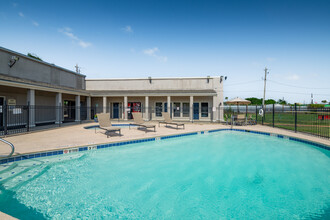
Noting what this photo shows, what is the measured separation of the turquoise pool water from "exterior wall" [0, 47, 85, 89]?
1071 centimetres

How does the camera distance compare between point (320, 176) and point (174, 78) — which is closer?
point (320, 176)

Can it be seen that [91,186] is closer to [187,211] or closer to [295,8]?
[187,211]

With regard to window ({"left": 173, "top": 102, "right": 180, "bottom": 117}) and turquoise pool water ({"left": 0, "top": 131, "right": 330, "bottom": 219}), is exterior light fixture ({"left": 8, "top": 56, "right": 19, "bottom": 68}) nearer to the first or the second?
turquoise pool water ({"left": 0, "top": 131, "right": 330, "bottom": 219})

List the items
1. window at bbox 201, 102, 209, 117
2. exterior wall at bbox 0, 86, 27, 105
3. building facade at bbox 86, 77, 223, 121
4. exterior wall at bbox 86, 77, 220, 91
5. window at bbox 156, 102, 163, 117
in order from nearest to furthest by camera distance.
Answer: exterior wall at bbox 0, 86, 27, 105, building facade at bbox 86, 77, 223, 121, window at bbox 201, 102, 209, 117, exterior wall at bbox 86, 77, 220, 91, window at bbox 156, 102, 163, 117

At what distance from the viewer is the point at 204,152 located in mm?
6566

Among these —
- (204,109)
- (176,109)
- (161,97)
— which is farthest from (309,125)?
(161,97)

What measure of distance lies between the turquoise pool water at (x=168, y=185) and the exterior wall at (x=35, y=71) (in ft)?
35.1

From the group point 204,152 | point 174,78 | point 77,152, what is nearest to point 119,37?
point 174,78

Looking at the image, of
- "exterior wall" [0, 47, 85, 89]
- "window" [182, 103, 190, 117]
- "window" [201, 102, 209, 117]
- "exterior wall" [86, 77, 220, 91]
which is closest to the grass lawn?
"window" [201, 102, 209, 117]

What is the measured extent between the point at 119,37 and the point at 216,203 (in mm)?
15553

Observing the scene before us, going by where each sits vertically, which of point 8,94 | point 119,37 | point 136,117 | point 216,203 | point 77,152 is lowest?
point 216,203

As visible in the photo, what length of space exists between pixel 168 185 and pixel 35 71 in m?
15.5

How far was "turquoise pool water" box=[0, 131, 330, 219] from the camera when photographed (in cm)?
283

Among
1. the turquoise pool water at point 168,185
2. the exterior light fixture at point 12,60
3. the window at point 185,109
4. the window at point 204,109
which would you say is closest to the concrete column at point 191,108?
the window at point 185,109
